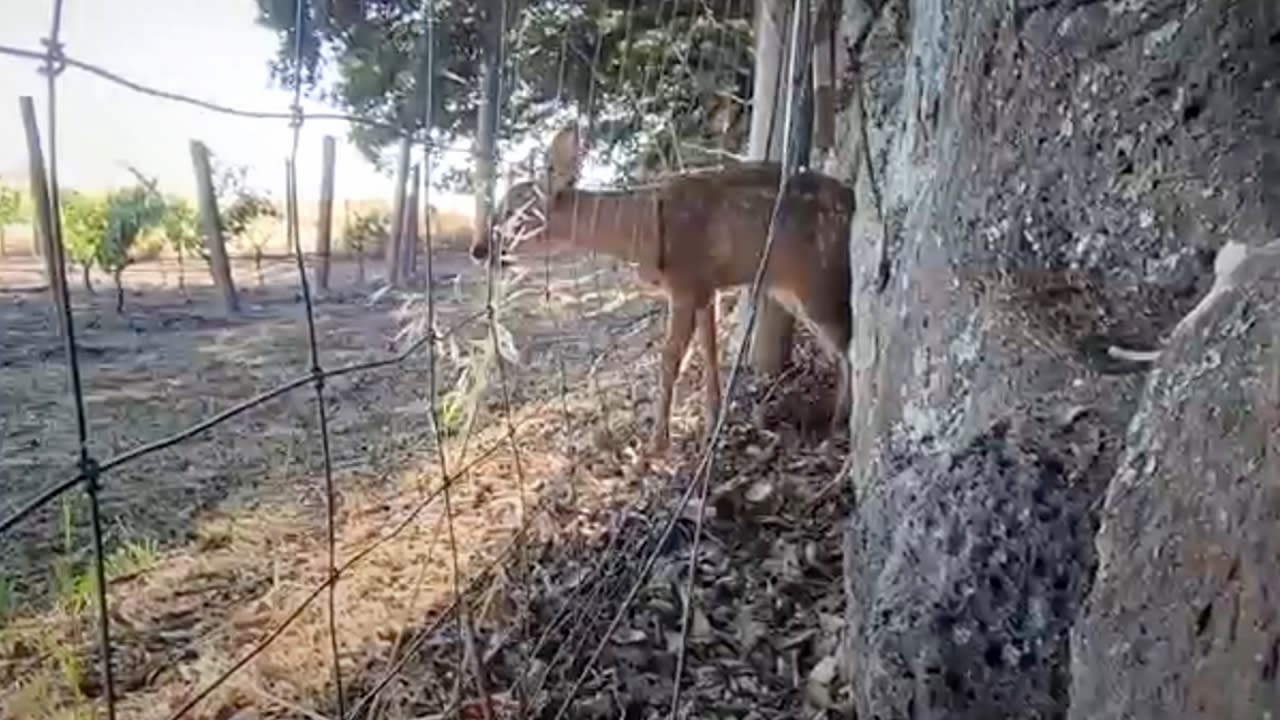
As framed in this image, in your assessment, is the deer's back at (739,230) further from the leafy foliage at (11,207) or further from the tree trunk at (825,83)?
the leafy foliage at (11,207)

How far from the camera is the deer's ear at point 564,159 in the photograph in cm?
341

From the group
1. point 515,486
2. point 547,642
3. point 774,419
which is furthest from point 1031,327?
point 774,419

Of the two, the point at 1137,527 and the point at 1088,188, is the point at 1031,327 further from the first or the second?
the point at 1137,527

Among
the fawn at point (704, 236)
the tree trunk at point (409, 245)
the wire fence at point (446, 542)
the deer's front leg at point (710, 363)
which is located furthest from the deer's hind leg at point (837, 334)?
the tree trunk at point (409, 245)

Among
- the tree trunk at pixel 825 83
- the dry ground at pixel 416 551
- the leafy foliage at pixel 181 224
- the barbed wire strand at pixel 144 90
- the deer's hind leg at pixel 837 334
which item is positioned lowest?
the dry ground at pixel 416 551

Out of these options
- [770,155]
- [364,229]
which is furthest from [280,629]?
[364,229]

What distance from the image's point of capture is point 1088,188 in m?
1.32

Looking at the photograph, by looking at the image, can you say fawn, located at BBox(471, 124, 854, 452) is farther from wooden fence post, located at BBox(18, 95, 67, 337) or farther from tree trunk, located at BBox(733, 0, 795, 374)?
wooden fence post, located at BBox(18, 95, 67, 337)

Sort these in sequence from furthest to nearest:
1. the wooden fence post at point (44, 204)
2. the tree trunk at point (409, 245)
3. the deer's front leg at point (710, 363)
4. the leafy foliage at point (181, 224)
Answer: the tree trunk at point (409, 245) → the deer's front leg at point (710, 363) → the leafy foliage at point (181, 224) → the wooden fence post at point (44, 204)

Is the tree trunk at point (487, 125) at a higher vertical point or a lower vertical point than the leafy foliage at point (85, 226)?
higher

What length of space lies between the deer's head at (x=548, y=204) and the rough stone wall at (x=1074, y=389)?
1907 mm

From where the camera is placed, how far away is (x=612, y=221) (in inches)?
138

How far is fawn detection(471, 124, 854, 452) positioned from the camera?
3.25 metres

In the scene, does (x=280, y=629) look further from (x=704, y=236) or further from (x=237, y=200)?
(x=704, y=236)
